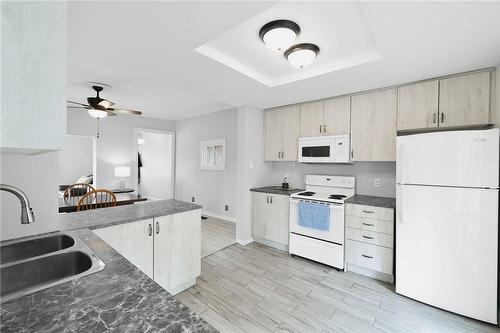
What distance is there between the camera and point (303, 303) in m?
→ 2.10

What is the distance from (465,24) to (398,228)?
69.5 inches

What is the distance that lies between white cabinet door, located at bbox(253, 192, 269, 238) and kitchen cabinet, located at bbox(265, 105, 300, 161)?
714 mm

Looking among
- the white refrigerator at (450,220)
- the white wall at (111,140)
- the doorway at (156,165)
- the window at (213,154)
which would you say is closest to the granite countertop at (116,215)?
the white refrigerator at (450,220)

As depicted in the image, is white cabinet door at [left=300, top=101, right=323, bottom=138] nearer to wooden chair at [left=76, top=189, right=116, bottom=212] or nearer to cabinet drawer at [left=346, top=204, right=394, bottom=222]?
cabinet drawer at [left=346, top=204, right=394, bottom=222]

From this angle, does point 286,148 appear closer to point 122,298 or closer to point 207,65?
point 207,65

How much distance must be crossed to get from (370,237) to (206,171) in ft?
12.2

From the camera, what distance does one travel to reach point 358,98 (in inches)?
114

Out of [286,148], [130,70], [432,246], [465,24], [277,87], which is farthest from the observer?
[286,148]

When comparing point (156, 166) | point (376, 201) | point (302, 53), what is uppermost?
point (302, 53)

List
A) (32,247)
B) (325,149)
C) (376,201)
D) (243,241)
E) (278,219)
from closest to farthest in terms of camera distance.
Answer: (32,247)
(376,201)
(325,149)
(278,219)
(243,241)

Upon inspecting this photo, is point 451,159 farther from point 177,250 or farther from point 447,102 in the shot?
point 177,250

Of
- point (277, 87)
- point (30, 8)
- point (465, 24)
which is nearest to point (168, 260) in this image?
point (30, 8)

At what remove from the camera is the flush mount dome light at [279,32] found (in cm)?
162

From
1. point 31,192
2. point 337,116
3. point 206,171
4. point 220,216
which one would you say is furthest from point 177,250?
point 206,171
